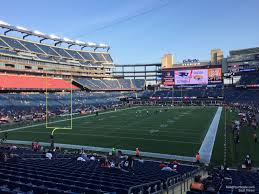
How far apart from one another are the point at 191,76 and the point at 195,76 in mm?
1083

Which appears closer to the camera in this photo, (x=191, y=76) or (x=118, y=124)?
(x=118, y=124)

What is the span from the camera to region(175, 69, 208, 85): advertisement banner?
76.1 metres

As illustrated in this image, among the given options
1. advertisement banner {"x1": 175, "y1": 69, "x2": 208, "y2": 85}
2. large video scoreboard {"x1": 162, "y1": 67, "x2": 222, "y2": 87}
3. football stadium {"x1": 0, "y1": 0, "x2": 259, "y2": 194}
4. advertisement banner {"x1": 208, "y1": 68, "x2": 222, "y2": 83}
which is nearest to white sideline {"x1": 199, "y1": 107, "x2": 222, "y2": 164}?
football stadium {"x1": 0, "y1": 0, "x2": 259, "y2": 194}

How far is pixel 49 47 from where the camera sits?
280 ft

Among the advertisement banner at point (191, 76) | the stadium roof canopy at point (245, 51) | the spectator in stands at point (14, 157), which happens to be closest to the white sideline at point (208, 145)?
the spectator in stands at point (14, 157)

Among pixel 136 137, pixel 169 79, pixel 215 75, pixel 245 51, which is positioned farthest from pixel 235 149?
pixel 245 51

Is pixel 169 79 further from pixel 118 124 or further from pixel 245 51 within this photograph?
pixel 118 124

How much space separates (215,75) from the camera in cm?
7525

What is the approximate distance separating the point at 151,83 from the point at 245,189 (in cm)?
10831

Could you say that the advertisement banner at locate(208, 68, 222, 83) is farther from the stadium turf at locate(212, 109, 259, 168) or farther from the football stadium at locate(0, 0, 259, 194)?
the stadium turf at locate(212, 109, 259, 168)

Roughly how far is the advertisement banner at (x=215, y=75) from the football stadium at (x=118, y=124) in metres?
0.24

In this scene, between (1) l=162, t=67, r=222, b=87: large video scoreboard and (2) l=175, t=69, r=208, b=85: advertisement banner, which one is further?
(2) l=175, t=69, r=208, b=85: advertisement banner

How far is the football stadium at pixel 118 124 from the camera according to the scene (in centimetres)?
1044

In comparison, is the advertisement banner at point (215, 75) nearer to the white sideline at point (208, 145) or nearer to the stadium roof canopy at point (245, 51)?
the stadium roof canopy at point (245, 51)
